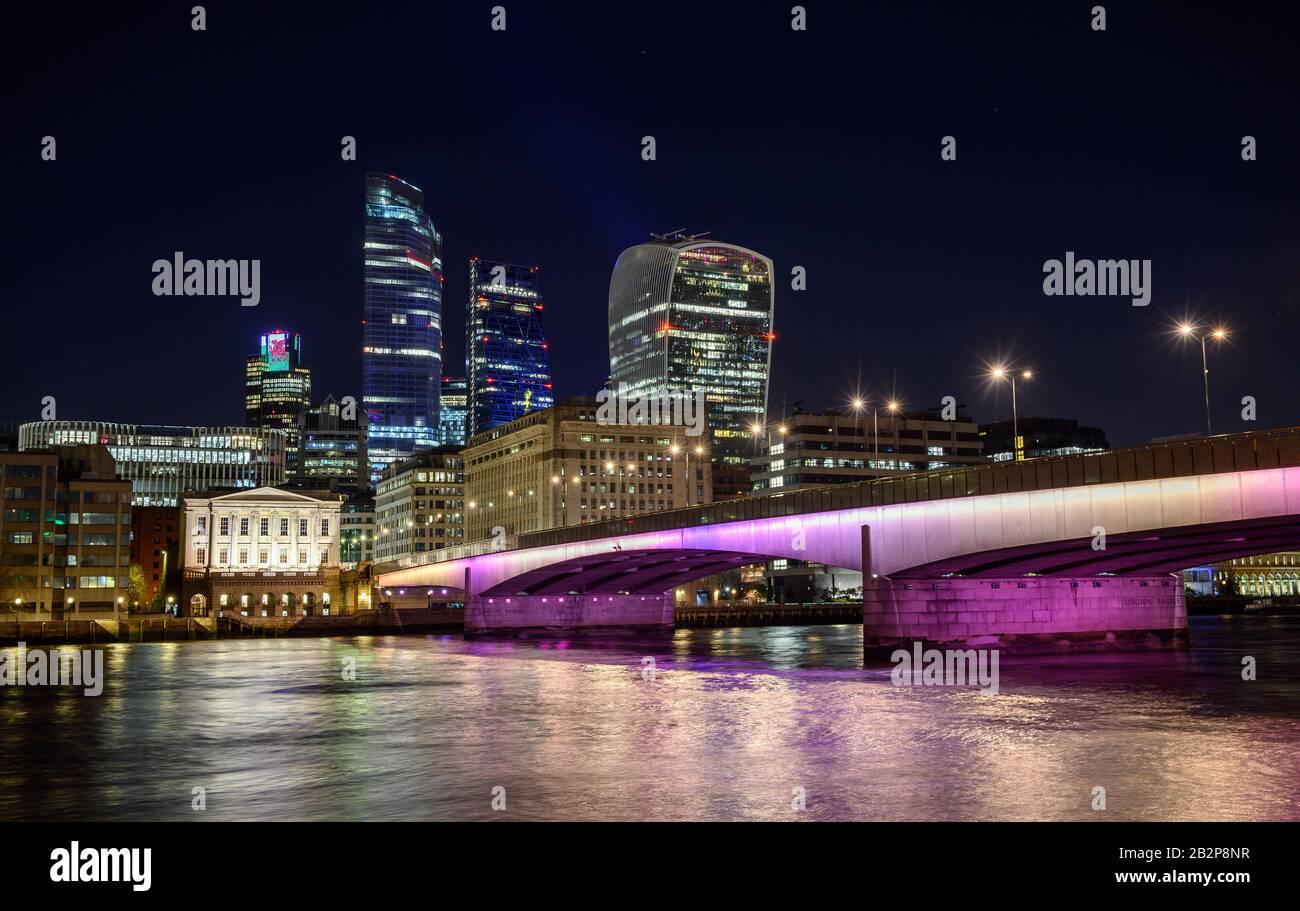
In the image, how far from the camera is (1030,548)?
55.9m

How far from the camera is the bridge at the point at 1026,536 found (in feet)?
155

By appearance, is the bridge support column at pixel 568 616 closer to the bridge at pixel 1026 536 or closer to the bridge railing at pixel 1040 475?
the bridge at pixel 1026 536

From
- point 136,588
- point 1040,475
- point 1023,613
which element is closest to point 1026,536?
point 1040,475

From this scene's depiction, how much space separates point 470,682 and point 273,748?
26.0 metres

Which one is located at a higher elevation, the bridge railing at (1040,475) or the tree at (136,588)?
the bridge railing at (1040,475)

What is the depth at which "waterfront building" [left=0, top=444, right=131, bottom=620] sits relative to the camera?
429 feet

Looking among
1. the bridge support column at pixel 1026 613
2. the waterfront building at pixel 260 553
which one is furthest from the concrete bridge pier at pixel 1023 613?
the waterfront building at pixel 260 553

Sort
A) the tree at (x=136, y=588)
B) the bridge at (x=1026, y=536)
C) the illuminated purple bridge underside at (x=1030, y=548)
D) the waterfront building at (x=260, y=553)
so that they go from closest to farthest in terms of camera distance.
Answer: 1. the bridge at (x=1026, y=536)
2. the illuminated purple bridge underside at (x=1030, y=548)
3. the waterfront building at (x=260, y=553)
4. the tree at (x=136, y=588)

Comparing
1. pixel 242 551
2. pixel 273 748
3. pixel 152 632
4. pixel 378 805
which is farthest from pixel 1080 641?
pixel 242 551

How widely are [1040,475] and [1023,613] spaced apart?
53.6ft

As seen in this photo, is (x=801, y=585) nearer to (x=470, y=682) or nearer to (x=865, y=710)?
(x=470, y=682)

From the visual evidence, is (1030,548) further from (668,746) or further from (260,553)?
(260,553)

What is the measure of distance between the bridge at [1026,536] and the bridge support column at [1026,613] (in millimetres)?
91

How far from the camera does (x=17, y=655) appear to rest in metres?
84.1
